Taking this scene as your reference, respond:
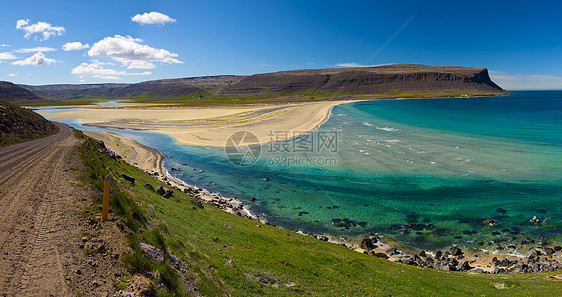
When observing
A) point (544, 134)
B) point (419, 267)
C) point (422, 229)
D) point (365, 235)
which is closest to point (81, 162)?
point (365, 235)

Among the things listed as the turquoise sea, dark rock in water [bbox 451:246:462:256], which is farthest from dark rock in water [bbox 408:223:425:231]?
dark rock in water [bbox 451:246:462:256]

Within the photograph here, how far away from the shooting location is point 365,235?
21078 mm

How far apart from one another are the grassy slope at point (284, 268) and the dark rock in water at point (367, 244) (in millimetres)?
2658

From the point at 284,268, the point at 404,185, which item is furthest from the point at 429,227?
the point at 284,268

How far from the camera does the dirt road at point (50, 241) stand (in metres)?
7.13

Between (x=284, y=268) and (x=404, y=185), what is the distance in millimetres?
22500

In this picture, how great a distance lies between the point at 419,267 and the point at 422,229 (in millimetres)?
6246

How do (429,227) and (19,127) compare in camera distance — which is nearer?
(429,227)

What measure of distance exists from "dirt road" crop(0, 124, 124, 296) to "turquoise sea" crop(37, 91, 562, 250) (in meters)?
15.0

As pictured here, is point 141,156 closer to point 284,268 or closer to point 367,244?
point 367,244

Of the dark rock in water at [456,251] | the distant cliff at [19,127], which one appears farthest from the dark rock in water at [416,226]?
the distant cliff at [19,127]

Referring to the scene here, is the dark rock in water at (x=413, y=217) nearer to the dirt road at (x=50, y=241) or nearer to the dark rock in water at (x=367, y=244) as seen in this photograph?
the dark rock in water at (x=367, y=244)

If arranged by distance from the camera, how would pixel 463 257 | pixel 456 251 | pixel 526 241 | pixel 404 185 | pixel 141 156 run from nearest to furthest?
1. pixel 463 257
2. pixel 456 251
3. pixel 526 241
4. pixel 404 185
5. pixel 141 156

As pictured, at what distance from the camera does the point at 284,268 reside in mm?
12828
